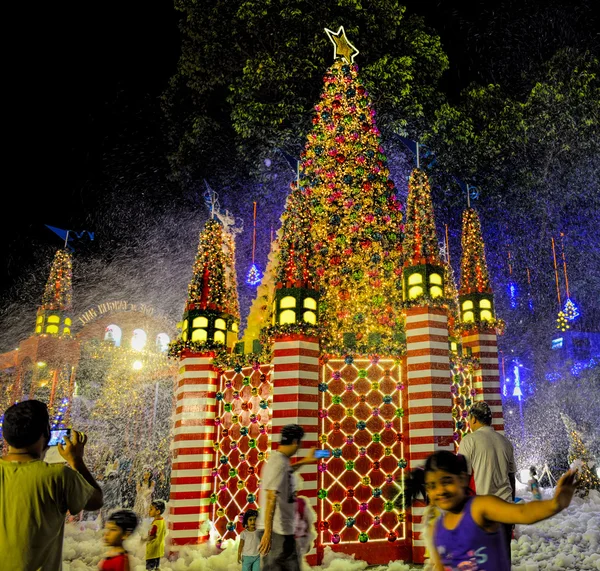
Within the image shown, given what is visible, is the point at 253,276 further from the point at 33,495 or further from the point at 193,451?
the point at 33,495

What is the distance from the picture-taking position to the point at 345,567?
990 cm

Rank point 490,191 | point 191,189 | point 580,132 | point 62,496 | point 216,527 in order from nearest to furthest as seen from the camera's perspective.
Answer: point 62,496
point 216,527
point 580,132
point 490,191
point 191,189

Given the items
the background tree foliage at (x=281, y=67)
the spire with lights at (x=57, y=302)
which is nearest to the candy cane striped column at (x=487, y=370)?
the background tree foliage at (x=281, y=67)

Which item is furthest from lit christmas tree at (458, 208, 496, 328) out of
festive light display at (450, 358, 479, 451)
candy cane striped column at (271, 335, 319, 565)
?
candy cane striped column at (271, 335, 319, 565)

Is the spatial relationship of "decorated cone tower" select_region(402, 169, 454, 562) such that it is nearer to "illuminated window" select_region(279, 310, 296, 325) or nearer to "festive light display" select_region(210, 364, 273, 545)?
"illuminated window" select_region(279, 310, 296, 325)

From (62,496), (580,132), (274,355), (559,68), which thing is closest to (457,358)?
(274,355)

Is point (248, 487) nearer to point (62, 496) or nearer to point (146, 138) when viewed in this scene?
point (62, 496)

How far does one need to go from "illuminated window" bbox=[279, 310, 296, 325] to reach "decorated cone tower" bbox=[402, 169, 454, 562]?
2234 millimetres

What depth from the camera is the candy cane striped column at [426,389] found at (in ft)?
35.8

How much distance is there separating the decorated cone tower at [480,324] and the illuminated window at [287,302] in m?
4.66

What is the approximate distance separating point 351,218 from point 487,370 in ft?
15.1

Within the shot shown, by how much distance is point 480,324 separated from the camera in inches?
545

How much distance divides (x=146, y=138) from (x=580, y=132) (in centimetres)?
1763

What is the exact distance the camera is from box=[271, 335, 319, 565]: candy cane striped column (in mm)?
10828
